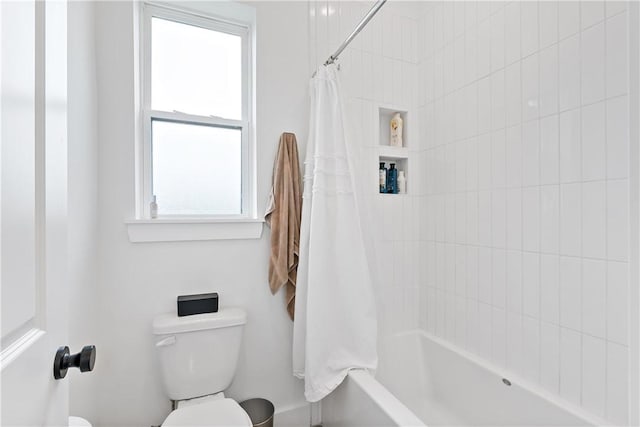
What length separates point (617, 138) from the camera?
3.37ft

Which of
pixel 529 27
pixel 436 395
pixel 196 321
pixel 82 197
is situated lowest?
pixel 436 395

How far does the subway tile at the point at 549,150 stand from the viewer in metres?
1.21

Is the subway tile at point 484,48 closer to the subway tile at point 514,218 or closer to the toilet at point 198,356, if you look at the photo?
the subway tile at point 514,218

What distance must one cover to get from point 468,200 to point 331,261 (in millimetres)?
811

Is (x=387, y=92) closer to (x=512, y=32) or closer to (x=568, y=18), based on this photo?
(x=512, y=32)

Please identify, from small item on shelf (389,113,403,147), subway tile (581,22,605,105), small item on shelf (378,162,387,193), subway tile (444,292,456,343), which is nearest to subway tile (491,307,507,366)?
subway tile (444,292,456,343)

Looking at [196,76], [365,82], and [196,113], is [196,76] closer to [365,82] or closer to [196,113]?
[196,113]

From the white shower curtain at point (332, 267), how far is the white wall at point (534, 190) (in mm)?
593

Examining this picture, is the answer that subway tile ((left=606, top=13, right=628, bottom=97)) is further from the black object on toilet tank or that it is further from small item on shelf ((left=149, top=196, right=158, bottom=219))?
small item on shelf ((left=149, top=196, right=158, bottom=219))

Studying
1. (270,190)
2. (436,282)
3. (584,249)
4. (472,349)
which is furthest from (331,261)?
(584,249)

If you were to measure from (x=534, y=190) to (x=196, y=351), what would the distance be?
1.62 metres

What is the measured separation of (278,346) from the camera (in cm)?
162

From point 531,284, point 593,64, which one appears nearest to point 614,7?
point 593,64

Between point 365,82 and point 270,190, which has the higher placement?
point 365,82
